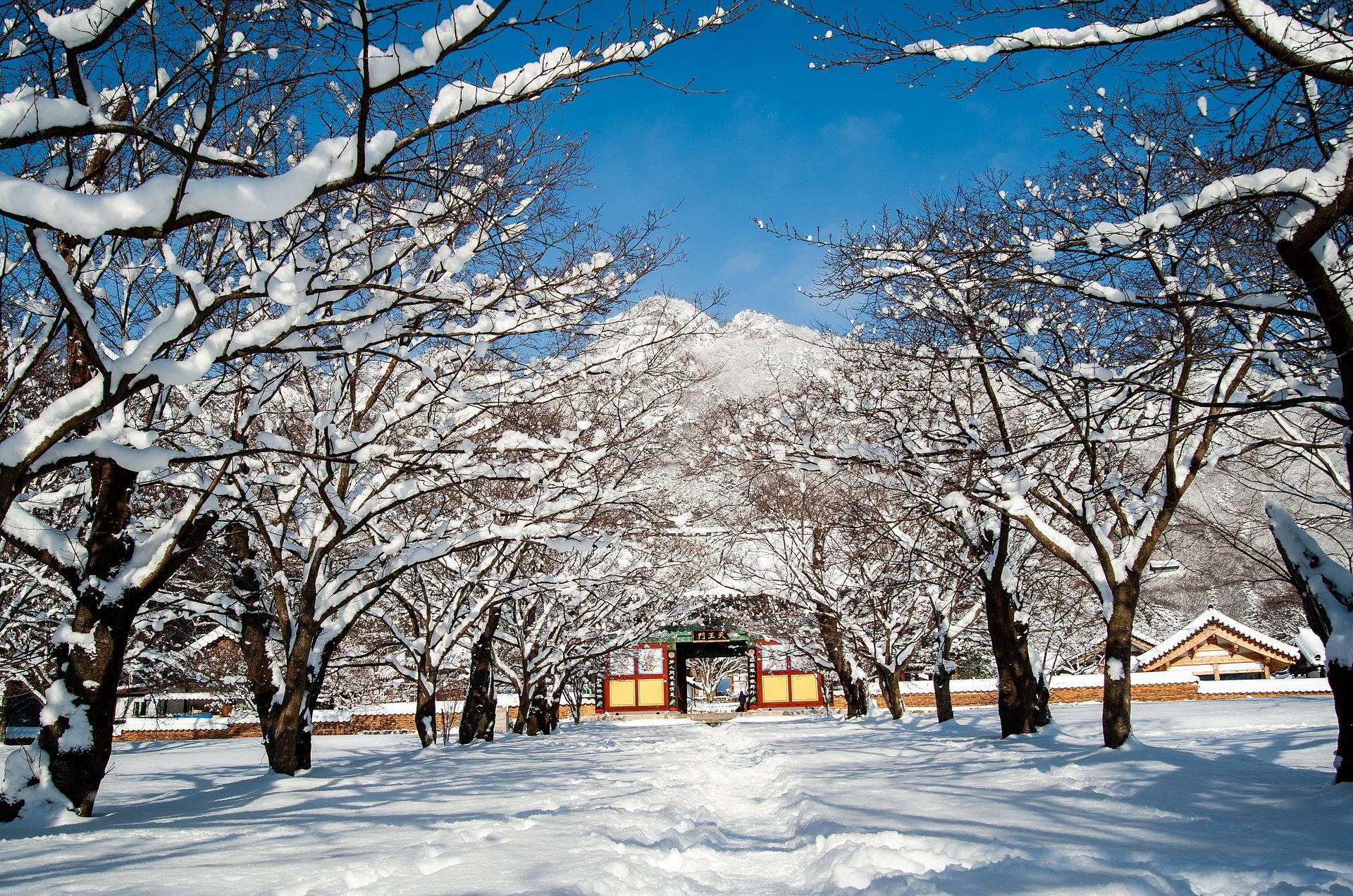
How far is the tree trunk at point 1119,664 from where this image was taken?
29.3ft

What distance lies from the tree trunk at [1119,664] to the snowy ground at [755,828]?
1.07 ft

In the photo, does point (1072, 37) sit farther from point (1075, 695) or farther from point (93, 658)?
point (1075, 695)

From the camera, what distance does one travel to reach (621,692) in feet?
125

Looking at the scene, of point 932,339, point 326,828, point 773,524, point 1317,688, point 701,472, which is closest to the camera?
point 326,828

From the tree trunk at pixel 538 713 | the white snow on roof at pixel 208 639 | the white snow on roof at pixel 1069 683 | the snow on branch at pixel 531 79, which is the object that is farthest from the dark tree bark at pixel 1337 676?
the white snow on roof at pixel 1069 683

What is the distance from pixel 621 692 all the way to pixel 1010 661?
28569mm

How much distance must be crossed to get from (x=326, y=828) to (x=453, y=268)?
4.05 metres

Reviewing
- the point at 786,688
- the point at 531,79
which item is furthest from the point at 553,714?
the point at 531,79

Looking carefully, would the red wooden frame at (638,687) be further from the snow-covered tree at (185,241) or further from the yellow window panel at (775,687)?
the snow-covered tree at (185,241)

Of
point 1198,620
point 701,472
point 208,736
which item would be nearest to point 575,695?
point 208,736

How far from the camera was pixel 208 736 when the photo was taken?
29.7 meters

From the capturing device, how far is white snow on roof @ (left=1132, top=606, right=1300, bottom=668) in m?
32.7

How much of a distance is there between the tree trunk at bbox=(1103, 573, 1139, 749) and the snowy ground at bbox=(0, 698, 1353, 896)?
0.33 m

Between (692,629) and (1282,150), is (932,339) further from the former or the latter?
(692,629)
